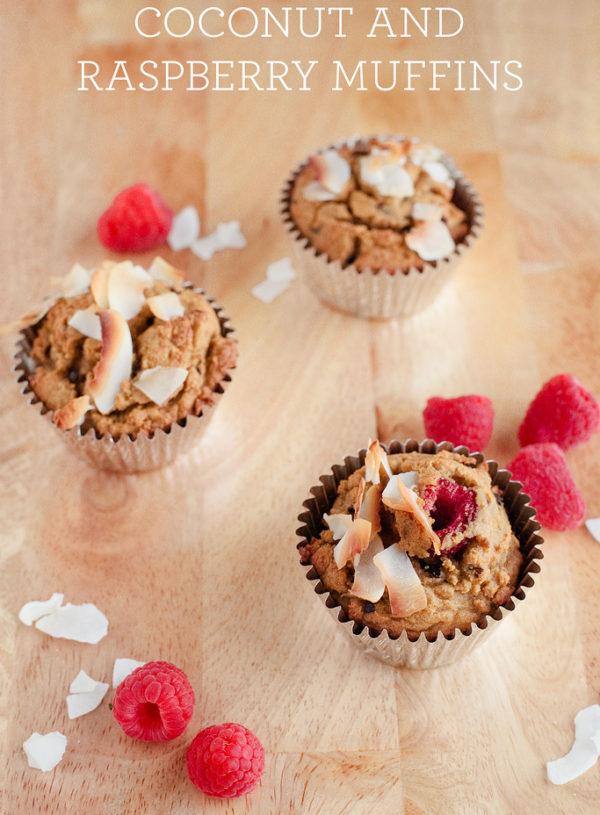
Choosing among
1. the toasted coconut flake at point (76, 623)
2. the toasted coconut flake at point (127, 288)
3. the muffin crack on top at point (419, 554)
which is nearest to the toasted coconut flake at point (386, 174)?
the toasted coconut flake at point (127, 288)

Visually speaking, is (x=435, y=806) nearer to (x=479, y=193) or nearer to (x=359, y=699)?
(x=359, y=699)

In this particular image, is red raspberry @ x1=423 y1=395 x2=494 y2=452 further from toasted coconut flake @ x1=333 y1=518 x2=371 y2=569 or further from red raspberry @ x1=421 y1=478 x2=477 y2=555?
toasted coconut flake @ x1=333 y1=518 x2=371 y2=569

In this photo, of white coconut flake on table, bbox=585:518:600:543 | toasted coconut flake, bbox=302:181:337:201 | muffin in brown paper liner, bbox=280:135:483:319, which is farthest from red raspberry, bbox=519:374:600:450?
toasted coconut flake, bbox=302:181:337:201

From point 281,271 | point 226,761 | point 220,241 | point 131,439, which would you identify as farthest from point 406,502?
point 220,241

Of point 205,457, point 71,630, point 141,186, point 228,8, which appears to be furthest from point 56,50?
point 71,630

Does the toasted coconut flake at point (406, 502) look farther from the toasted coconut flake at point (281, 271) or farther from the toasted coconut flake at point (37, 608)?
the toasted coconut flake at point (281, 271)

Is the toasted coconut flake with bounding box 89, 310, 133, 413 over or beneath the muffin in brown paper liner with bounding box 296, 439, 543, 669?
over
